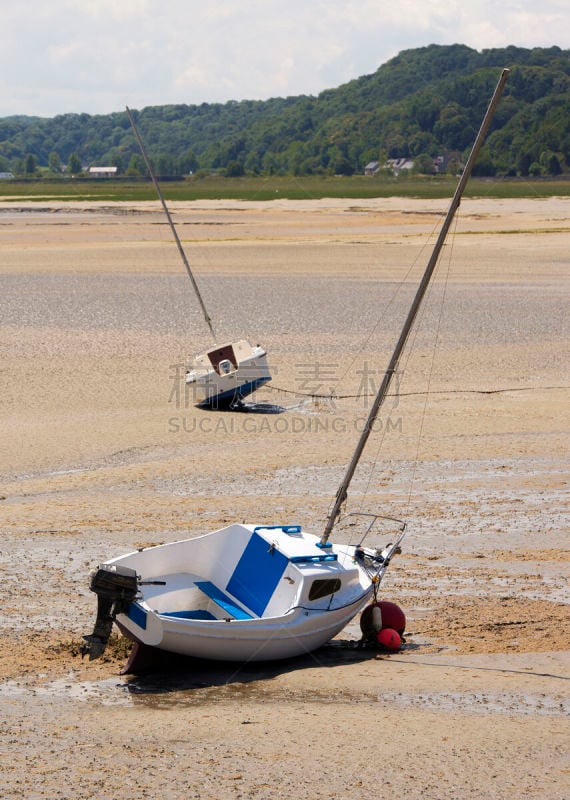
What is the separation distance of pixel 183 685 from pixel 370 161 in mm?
145925

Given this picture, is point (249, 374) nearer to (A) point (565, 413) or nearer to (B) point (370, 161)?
(A) point (565, 413)

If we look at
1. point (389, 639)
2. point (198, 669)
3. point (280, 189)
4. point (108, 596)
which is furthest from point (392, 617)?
point (280, 189)

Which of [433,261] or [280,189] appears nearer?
A: [433,261]

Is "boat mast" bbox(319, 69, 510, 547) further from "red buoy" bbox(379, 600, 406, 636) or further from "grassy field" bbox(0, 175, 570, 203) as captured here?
"grassy field" bbox(0, 175, 570, 203)

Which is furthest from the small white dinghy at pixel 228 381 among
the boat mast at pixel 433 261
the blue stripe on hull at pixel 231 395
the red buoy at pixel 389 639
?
the red buoy at pixel 389 639

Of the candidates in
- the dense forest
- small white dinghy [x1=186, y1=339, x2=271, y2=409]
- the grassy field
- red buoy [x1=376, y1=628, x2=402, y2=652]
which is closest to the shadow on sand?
red buoy [x1=376, y1=628, x2=402, y2=652]

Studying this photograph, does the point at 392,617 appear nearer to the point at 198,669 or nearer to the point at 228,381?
the point at 198,669

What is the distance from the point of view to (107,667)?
41.6ft

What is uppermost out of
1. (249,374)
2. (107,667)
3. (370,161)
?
(370,161)

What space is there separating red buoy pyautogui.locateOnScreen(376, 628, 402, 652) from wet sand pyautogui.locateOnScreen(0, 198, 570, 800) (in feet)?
0.36

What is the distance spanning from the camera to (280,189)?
114 meters

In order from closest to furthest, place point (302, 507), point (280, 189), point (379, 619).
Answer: point (379, 619) → point (302, 507) → point (280, 189)

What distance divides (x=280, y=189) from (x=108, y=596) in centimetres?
10422

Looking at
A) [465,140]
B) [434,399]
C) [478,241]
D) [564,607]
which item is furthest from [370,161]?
[564,607]
